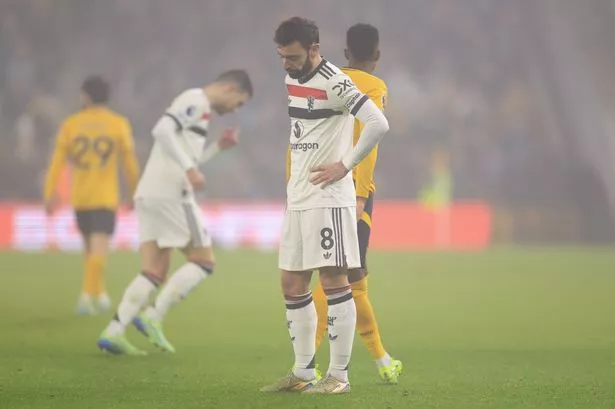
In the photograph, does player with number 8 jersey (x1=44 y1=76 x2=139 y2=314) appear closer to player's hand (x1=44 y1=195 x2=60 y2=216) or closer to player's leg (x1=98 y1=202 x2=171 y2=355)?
player's hand (x1=44 y1=195 x2=60 y2=216)

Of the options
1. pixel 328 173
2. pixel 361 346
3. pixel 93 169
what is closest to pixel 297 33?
pixel 328 173

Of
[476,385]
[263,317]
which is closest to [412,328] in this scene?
[263,317]

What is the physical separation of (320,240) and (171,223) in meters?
2.76

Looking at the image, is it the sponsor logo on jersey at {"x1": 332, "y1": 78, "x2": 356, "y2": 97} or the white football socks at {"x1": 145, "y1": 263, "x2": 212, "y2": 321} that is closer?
the sponsor logo on jersey at {"x1": 332, "y1": 78, "x2": 356, "y2": 97}

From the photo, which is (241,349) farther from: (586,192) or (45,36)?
(45,36)

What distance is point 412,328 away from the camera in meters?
10.6

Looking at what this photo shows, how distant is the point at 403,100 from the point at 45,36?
10123mm

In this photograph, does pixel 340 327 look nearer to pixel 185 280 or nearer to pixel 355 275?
pixel 355 275

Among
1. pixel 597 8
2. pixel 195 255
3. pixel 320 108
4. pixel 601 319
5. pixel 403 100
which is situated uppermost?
pixel 597 8

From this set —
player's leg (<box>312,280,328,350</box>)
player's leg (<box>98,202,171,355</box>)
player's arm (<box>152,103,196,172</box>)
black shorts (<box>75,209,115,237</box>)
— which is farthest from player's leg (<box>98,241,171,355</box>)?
black shorts (<box>75,209,115,237</box>)

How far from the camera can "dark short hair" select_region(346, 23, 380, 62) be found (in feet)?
23.5

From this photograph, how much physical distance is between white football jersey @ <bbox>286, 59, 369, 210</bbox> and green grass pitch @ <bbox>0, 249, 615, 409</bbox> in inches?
41.1

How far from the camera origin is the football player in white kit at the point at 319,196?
250 inches

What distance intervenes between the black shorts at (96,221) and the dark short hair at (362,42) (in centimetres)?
602
